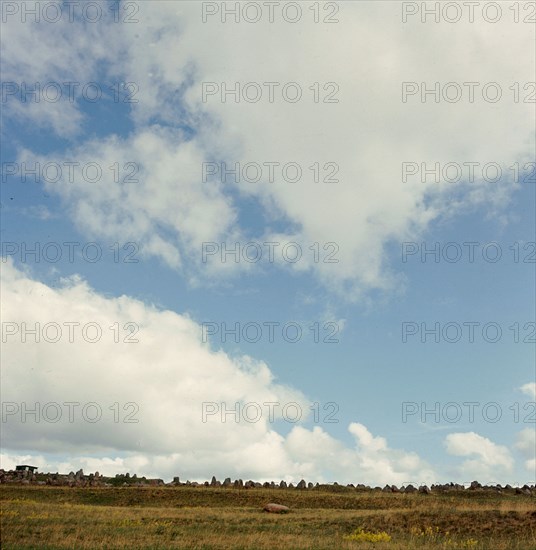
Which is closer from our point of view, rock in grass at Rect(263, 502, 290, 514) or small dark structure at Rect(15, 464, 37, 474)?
rock in grass at Rect(263, 502, 290, 514)

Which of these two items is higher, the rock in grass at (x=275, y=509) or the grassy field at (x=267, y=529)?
the rock in grass at (x=275, y=509)

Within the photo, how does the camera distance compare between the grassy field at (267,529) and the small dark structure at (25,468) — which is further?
the small dark structure at (25,468)

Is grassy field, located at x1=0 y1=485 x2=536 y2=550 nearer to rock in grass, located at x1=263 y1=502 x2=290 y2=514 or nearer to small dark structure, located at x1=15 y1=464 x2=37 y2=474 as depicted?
rock in grass, located at x1=263 y1=502 x2=290 y2=514

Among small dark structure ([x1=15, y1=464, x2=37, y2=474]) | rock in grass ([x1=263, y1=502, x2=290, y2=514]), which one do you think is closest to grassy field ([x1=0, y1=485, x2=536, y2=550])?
rock in grass ([x1=263, y1=502, x2=290, y2=514])

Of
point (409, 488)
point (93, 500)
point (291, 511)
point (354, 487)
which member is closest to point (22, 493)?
point (93, 500)

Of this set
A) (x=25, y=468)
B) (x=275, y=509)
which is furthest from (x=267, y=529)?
(x=25, y=468)

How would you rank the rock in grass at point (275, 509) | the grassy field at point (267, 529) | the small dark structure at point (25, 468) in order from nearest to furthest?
the grassy field at point (267, 529)
the rock in grass at point (275, 509)
the small dark structure at point (25, 468)

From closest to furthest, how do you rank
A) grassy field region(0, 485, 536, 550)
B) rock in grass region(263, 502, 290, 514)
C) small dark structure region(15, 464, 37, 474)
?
grassy field region(0, 485, 536, 550), rock in grass region(263, 502, 290, 514), small dark structure region(15, 464, 37, 474)

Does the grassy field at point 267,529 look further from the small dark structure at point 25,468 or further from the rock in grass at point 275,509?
the small dark structure at point 25,468

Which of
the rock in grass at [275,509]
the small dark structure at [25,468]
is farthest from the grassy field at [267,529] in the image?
the small dark structure at [25,468]

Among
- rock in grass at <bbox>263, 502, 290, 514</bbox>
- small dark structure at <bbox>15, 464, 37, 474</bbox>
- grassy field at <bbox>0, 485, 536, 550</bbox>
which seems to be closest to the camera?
grassy field at <bbox>0, 485, 536, 550</bbox>

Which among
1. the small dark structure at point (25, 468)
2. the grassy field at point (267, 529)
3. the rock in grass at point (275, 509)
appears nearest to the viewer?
the grassy field at point (267, 529)

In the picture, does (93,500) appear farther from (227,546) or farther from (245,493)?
(227,546)

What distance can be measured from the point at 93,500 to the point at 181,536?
33579 millimetres
